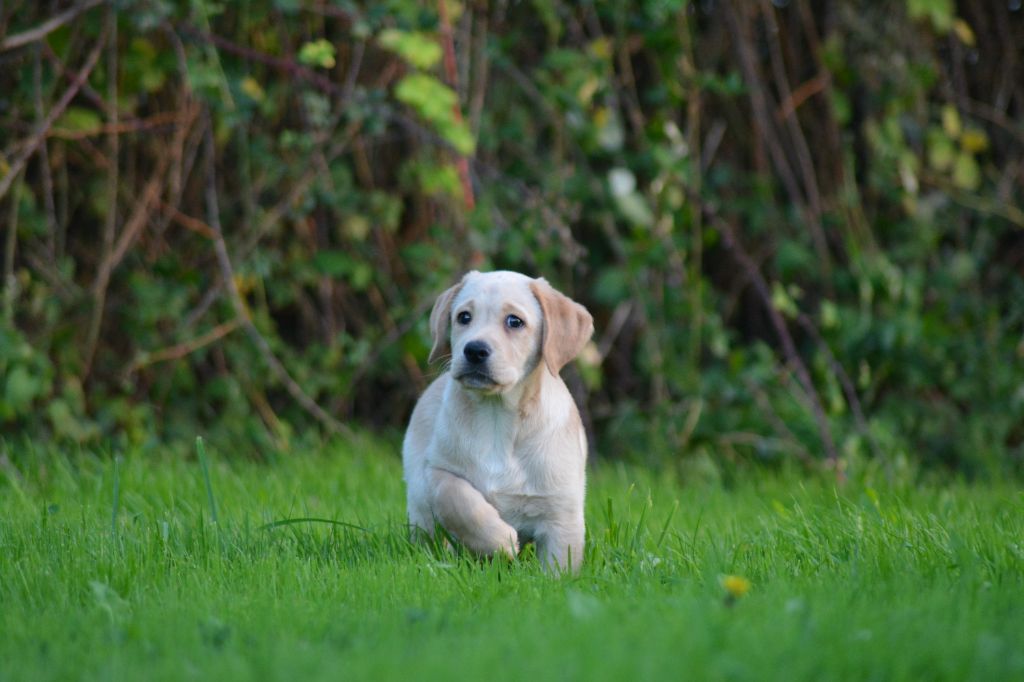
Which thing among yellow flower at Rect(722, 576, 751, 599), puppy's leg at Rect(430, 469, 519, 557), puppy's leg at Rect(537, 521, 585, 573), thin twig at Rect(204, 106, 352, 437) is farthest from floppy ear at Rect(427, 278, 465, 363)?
thin twig at Rect(204, 106, 352, 437)

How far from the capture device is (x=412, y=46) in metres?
5.85

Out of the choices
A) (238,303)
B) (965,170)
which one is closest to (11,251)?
(238,303)

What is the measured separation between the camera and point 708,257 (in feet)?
25.7

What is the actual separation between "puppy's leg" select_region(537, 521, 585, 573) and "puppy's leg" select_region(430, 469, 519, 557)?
0.41ft

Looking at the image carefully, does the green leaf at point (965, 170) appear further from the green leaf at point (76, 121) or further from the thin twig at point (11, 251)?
the thin twig at point (11, 251)

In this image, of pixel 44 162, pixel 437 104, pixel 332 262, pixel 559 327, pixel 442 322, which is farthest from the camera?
pixel 332 262

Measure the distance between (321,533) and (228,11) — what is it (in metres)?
3.78

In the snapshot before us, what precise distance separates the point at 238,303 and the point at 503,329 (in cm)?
280

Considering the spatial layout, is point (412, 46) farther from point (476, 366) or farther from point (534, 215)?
point (476, 366)

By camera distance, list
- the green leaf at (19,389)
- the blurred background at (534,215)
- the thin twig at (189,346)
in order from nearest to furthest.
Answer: the green leaf at (19,389), the blurred background at (534,215), the thin twig at (189,346)

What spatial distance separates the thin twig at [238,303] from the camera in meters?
6.49

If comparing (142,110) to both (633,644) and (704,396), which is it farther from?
(633,644)

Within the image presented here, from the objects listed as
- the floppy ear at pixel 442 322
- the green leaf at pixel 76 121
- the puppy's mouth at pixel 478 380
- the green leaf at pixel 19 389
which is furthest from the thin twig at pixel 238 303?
the puppy's mouth at pixel 478 380

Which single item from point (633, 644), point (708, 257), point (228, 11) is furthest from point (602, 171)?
point (633, 644)
